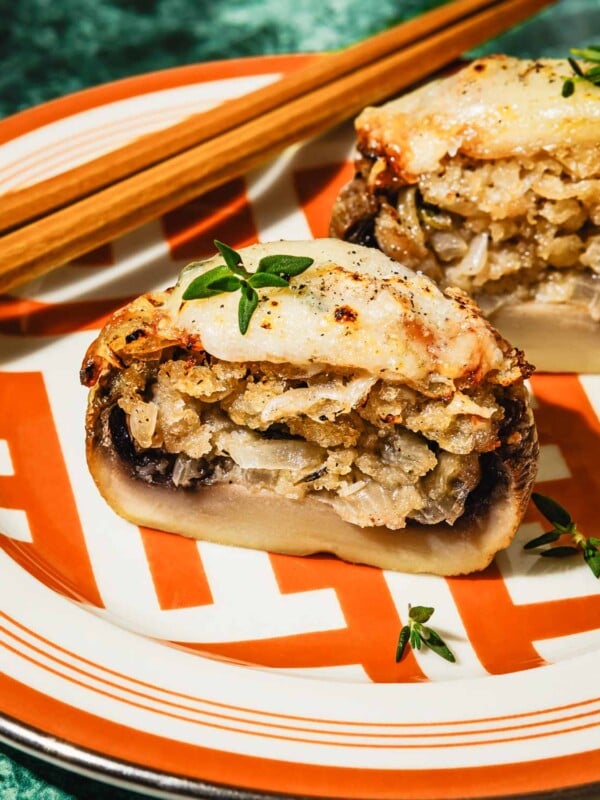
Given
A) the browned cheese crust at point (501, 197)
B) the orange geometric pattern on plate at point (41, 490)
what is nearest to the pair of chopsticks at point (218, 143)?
the orange geometric pattern on plate at point (41, 490)

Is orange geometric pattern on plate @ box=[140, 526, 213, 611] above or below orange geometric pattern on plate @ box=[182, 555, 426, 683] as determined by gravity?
above

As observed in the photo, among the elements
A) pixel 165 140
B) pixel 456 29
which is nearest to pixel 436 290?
pixel 165 140

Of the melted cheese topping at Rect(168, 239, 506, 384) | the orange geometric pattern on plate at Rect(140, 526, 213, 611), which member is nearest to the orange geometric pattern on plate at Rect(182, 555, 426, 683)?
the orange geometric pattern on plate at Rect(140, 526, 213, 611)

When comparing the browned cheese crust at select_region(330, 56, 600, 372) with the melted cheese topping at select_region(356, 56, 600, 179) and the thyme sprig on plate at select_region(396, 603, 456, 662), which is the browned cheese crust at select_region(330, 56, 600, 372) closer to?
the melted cheese topping at select_region(356, 56, 600, 179)

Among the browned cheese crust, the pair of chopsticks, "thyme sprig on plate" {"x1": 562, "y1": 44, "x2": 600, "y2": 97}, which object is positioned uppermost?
the pair of chopsticks

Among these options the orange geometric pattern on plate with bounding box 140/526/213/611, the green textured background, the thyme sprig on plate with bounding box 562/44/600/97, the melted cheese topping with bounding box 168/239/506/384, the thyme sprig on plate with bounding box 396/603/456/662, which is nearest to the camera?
the melted cheese topping with bounding box 168/239/506/384

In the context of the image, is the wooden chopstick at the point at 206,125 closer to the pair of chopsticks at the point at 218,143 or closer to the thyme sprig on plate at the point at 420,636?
the pair of chopsticks at the point at 218,143

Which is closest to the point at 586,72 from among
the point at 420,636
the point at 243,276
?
the point at 243,276

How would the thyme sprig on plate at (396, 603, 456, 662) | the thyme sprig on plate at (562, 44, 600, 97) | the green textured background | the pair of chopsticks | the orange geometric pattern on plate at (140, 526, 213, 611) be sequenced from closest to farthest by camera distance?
the thyme sprig on plate at (396, 603, 456, 662)
the orange geometric pattern on plate at (140, 526, 213, 611)
the thyme sprig on plate at (562, 44, 600, 97)
the pair of chopsticks
the green textured background
